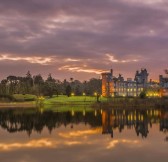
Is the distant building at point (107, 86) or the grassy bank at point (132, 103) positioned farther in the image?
the distant building at point (107, 86)

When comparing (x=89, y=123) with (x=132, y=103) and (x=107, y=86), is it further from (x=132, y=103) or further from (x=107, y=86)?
(x=107, y=86)

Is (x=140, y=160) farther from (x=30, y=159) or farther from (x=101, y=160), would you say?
(x=30, y=159)

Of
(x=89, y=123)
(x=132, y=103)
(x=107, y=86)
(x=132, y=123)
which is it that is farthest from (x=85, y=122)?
(x=107, y=86)

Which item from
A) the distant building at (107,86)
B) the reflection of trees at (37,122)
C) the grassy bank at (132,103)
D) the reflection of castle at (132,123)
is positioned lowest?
the reflection of castle at (132,123)

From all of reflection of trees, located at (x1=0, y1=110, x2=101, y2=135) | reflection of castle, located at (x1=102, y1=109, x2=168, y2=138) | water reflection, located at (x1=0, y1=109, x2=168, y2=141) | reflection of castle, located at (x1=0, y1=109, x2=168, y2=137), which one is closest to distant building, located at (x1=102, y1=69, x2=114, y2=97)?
water reflection, located at (x1=0, y1=109, x2=168, y2=141)

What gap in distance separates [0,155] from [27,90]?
171 m

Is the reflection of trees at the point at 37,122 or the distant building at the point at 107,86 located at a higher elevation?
the distant building at the point at 107,86

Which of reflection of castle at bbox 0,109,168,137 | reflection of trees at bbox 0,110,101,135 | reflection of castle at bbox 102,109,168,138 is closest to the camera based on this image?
reflection of castle at bbox 102,109,168,138

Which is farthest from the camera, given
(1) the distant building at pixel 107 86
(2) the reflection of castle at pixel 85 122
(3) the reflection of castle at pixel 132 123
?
(1) the distant building at pixel 107 86

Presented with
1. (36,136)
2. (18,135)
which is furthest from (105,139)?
(18,135)

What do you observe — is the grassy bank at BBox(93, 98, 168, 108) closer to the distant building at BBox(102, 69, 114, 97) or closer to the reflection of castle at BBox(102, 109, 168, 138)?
the reflection of castle at BBox(102, 109, 168, 138)

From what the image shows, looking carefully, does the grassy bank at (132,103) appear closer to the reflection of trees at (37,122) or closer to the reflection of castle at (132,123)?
the reflection of castle at (132,123)

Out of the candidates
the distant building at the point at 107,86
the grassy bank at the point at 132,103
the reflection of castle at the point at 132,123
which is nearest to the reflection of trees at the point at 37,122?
the reflection of castle at the point at 132,123

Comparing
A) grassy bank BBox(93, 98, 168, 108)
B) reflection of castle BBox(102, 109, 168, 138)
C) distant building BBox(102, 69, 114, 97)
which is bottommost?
reflection of castle BBox(102, 109, 168, 138)
